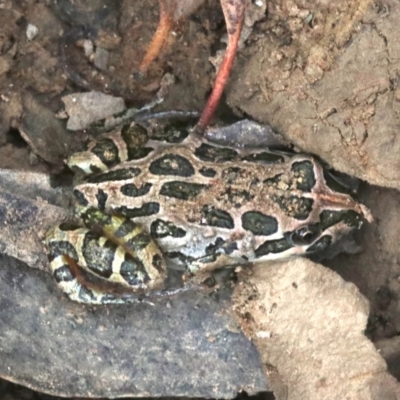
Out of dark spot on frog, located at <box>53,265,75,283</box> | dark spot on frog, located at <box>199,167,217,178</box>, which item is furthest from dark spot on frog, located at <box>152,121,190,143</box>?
dark spot on frog, located at <box>53,265,75,283</box>

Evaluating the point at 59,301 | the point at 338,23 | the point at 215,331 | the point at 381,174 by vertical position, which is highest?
the point at 338,23

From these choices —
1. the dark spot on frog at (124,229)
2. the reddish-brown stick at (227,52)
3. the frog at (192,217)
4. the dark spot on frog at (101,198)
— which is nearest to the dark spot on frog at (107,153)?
the frog at (192,217)

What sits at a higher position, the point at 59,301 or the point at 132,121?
the point at 132,121

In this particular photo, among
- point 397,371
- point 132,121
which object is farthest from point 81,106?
point 397,371

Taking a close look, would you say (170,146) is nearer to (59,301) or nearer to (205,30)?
(205,30)

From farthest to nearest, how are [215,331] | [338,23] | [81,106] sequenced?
[81,106] → [215,331] → [338,23]

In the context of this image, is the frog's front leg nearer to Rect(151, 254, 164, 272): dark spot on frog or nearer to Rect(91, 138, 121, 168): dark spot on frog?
Rect(151, 254, 164, 272): dark spot on frog
